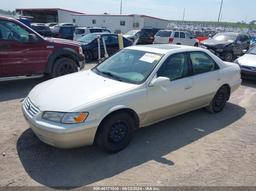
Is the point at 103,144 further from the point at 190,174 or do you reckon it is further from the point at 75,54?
the point at 75,54

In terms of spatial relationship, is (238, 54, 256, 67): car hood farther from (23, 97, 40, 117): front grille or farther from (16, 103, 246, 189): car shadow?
(23, 97, 40, 117): front grille

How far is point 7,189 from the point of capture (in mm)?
3125

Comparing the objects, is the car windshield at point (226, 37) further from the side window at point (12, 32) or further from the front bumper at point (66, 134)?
the front bumper at point (66, 134)

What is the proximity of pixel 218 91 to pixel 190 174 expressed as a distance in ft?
8.92

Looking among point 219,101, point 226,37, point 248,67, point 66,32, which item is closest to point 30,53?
point 219,101

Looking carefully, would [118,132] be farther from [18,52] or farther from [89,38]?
[89,38]

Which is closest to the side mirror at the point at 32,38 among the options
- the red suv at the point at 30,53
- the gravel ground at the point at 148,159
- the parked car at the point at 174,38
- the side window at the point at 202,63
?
the red suv at the point at 30,53

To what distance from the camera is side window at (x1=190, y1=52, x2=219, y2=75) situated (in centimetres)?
509

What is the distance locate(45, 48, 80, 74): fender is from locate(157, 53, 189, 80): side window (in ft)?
13.2

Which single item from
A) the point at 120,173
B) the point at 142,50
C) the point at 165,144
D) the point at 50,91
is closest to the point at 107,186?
the point at 120,173

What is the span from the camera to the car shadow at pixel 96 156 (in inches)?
134

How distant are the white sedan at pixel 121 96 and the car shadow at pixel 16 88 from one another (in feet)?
8.12

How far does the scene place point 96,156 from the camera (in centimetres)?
389

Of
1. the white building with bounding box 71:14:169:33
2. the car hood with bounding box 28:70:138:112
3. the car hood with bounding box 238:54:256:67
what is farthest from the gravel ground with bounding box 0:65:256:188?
the white building with bounding box 71:14:169:33
